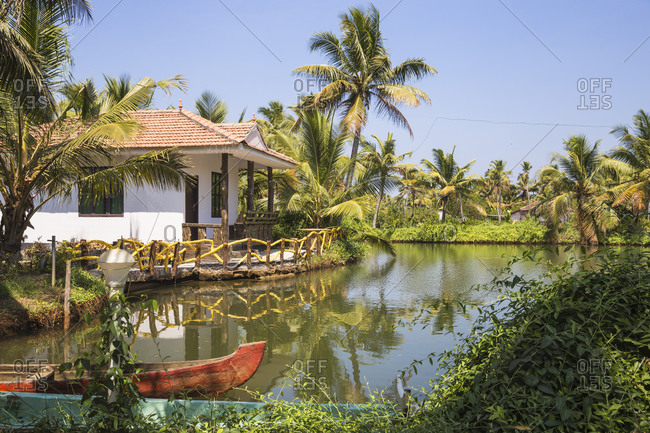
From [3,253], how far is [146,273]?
3097 mm

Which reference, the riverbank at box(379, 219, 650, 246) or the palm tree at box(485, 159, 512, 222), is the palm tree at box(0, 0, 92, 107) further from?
the palm tree at box(485, 159, 512, 222)

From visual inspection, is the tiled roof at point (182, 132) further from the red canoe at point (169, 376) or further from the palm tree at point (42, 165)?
the red canoe at point (169, 376)

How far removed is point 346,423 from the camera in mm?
3084

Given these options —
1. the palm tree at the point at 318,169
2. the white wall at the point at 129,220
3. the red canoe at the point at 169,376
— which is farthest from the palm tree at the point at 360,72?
the red canoe at the point at 169,376

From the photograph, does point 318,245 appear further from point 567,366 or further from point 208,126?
point 567,366

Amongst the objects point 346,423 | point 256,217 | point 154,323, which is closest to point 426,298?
point 154,323

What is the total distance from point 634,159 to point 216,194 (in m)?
22.4

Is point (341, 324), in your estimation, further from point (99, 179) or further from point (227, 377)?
point (99, 179)

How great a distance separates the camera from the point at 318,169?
20.0 m

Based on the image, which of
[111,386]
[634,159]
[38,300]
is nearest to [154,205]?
[38,300]

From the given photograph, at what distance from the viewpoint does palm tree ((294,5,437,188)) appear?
22.2 metres

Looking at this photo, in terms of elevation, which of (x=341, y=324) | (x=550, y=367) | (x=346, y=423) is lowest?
(x=341, y=324)

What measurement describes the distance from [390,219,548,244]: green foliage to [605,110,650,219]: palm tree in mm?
7669

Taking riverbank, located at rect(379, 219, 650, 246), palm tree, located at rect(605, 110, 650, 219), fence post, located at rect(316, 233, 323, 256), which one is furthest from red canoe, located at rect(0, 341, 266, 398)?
riverbank, located at rect(379, 219, 650, 246)
